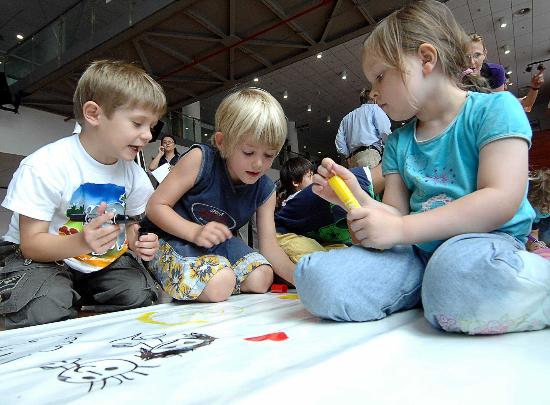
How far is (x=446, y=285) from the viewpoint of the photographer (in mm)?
504

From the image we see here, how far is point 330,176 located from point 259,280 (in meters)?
0.48

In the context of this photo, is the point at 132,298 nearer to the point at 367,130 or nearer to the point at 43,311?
the point at 43,311

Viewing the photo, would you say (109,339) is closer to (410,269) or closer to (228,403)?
(228,403)

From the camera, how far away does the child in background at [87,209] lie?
2.81 ft

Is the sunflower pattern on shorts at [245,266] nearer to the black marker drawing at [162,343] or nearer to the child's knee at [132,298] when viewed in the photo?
the child's knee at [132,298]

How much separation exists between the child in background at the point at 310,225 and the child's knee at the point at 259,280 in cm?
21

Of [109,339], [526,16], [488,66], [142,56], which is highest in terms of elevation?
[526,16]

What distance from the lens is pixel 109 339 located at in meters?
0.60

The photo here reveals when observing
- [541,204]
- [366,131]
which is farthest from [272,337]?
[366,131]

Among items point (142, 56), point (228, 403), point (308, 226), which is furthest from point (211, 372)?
point (142, 56)

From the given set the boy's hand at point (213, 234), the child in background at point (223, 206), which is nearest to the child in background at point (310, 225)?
the child in background at point (223, 206)

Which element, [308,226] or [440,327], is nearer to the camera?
[440,327]

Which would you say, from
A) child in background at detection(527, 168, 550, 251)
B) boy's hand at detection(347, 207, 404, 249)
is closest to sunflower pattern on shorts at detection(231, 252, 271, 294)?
boy's hand at detection(347, 207, 404, 249)

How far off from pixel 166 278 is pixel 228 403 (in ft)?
2.50
